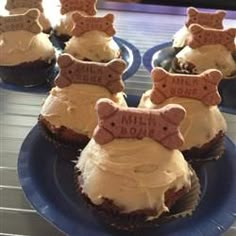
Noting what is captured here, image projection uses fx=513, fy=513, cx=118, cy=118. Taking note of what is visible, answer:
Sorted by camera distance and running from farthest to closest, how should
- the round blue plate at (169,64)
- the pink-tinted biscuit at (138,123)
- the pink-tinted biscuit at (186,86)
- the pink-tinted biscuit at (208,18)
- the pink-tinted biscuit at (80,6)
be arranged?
the pink-tinted biscuit at (80,6)
the pink-tinted biscuit at (208,18)
the round blue plate at (169,64)
the pink-tinted biscuit at (186,86)
the pink-tinted biscuit at (138,123)

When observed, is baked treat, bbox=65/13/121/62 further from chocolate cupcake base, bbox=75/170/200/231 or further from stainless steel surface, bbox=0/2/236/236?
chocolate cupcake base, bbox=75/170/200/231

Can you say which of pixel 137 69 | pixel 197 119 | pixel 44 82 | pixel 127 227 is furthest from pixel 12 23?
pixel 127 227

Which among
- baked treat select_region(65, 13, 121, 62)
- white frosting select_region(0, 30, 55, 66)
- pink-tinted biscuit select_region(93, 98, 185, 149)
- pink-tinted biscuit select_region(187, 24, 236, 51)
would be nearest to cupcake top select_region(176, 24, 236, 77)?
pink-tinted biscuit select_region(187, 24, 236, 51)

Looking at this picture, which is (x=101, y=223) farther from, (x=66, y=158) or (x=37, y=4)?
(x=37, y=4)

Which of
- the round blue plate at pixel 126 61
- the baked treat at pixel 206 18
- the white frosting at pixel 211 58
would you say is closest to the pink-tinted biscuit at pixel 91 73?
the round blue plate at pixel 126 61

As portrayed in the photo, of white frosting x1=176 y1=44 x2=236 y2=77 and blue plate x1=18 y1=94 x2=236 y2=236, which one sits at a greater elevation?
white frosting x1=176 y1=44 x2=236 y2=77

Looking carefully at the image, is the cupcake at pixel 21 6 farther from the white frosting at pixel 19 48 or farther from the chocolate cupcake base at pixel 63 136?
the chocolate cupcake base at pixel 63 136
